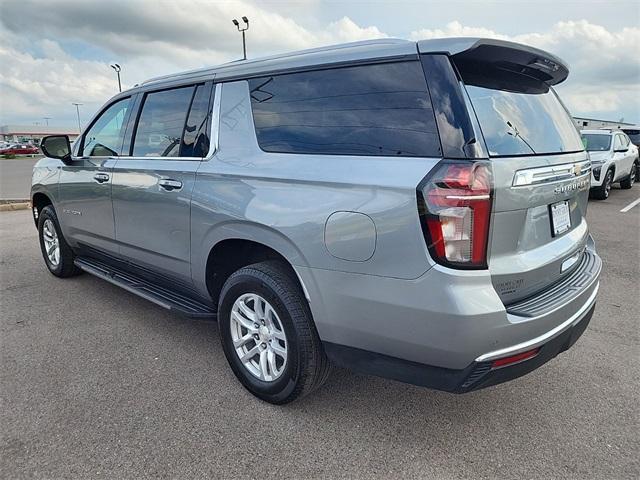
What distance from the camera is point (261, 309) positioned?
2604 millimetres

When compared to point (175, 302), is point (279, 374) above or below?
below

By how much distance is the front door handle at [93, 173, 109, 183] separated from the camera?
369cm

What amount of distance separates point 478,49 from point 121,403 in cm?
266

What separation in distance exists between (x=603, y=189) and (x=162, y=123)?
36.6 ft

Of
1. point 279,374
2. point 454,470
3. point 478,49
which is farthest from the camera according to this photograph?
point 279,374

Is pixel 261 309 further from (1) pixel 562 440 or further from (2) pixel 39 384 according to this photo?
(1) pixel 562 440

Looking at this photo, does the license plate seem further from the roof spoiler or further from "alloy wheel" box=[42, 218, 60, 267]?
"alloy wheel" box=[42, 218, 60, 267]

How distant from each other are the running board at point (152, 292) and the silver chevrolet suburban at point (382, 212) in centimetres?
3

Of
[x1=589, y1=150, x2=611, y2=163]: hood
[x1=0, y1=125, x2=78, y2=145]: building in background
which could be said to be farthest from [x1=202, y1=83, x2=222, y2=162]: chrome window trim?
[x1=0, y1=125, x2=78, y2=145]: building in background

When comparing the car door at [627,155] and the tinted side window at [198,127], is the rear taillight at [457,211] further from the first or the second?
the car door at [627,155]

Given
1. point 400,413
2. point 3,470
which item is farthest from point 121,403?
point 400,413

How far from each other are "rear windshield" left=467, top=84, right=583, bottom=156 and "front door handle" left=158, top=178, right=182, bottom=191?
1873 millimetres

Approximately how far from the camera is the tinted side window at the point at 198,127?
2.91 meters

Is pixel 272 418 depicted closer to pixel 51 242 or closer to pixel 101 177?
pixel 101 177
